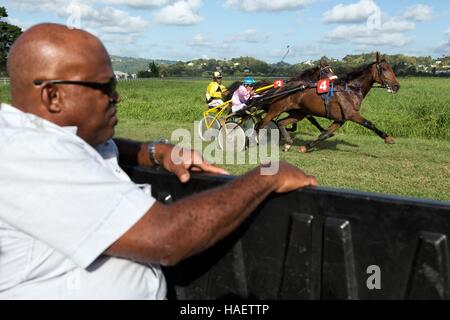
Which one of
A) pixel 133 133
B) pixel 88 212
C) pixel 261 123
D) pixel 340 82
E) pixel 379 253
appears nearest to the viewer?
pixel 88 212

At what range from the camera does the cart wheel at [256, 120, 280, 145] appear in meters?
12.0

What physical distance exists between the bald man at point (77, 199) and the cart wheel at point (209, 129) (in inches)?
421

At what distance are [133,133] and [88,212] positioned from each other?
13103 millimetres

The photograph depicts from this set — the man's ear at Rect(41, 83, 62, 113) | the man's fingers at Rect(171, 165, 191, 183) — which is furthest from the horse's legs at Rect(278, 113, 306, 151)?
the man's ear at Rect(41, 83, 62, 113)

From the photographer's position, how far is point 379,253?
1.67 meters

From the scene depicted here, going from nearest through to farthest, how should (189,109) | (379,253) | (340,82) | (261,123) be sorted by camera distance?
1. (379,253)
2. (340,82)
3. (261,123)
4. (189,109)

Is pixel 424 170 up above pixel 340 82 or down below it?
below

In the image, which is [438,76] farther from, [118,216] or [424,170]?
[118,216]

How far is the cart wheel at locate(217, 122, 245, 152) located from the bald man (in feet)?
32.2

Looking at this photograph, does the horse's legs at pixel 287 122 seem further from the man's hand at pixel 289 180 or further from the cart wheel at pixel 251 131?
the man's hand at pixel 289 180

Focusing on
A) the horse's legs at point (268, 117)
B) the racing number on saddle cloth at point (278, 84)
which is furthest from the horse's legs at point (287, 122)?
the racing number on saddle cloth at point (278, 84)

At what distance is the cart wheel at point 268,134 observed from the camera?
1204cm
